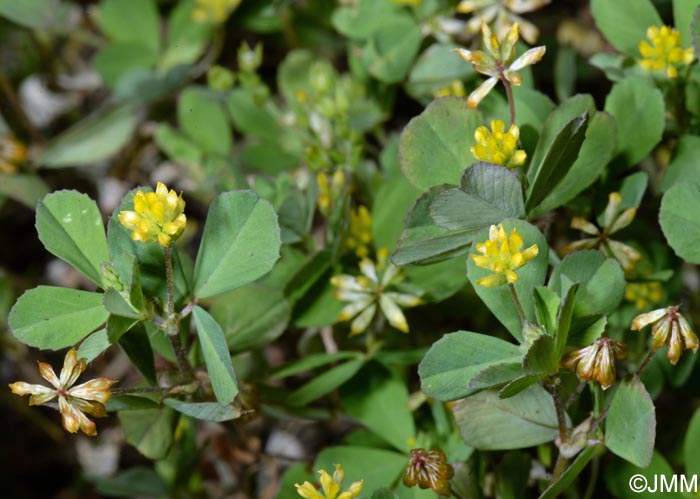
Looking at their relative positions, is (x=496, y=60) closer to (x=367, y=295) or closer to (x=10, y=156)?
(x=367, y=295)

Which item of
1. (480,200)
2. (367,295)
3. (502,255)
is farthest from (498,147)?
(367,295)

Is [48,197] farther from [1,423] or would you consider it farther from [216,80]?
[1,423]

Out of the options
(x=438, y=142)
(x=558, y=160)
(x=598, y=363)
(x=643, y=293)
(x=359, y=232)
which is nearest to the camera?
(x=598, y=363)

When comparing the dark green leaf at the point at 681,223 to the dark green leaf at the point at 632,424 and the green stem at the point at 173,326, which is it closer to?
the dark green leaf at the point at 632,424

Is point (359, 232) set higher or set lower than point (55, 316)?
lower

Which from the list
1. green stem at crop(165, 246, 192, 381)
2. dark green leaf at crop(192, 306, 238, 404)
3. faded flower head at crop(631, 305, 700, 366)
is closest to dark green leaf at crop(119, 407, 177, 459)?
green stem at crop(165, 246, 192, 381)

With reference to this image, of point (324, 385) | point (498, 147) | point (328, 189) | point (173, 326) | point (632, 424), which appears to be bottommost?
point (324, 385)

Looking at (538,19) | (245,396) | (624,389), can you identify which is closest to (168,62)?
(538,19)
